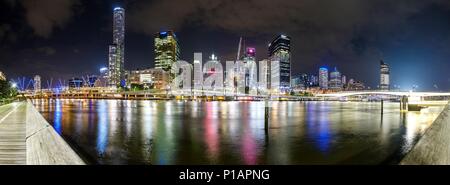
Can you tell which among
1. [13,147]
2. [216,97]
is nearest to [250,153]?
[13,147]

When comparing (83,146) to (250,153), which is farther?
(83,146)

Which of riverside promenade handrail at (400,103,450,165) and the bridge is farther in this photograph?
the bridge

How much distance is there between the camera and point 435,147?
794 cm

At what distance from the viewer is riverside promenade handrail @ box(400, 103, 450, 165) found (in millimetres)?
7586

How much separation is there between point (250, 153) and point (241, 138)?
4517 mm

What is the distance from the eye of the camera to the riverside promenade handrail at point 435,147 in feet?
24.9

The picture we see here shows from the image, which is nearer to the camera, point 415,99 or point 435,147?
point 435,147

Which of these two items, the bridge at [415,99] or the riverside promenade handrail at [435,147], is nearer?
the riverside promenade handrail at [435,147]

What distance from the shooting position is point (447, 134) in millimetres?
8164

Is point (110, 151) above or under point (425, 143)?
under
